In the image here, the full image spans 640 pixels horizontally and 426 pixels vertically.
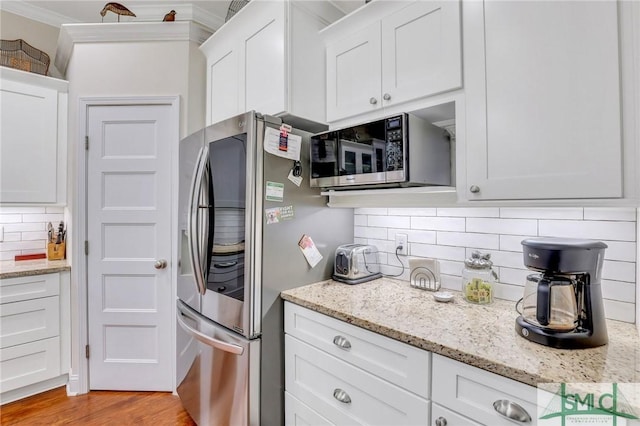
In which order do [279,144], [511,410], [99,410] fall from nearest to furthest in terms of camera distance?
[511,410]
[279,144]
[99,410]

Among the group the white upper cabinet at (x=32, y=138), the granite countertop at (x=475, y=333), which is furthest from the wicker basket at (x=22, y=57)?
the granite countertop at (x=475, y=333)

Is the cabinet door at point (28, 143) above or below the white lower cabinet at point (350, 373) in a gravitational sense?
above

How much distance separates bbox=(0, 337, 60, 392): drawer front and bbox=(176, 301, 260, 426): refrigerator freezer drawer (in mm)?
1089

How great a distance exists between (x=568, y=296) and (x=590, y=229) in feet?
1.38

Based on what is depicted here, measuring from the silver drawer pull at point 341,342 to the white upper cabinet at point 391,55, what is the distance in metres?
1.10

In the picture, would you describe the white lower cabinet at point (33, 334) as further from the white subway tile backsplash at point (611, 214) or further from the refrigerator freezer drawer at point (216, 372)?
the white subway tile backsplash at point (611, 214)

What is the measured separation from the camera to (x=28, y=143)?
2318mm

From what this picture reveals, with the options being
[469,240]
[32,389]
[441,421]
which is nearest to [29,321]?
[32,389]

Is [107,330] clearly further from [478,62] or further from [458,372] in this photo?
[478,62]

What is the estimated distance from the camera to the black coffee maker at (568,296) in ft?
3.27

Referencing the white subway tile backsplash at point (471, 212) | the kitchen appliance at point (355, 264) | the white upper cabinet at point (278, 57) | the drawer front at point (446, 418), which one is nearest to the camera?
the drawer front at point (446, 418)

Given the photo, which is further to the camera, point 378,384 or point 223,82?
point 223,82

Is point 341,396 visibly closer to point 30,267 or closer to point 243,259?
point 243,259

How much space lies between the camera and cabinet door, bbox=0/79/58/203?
2242mm
